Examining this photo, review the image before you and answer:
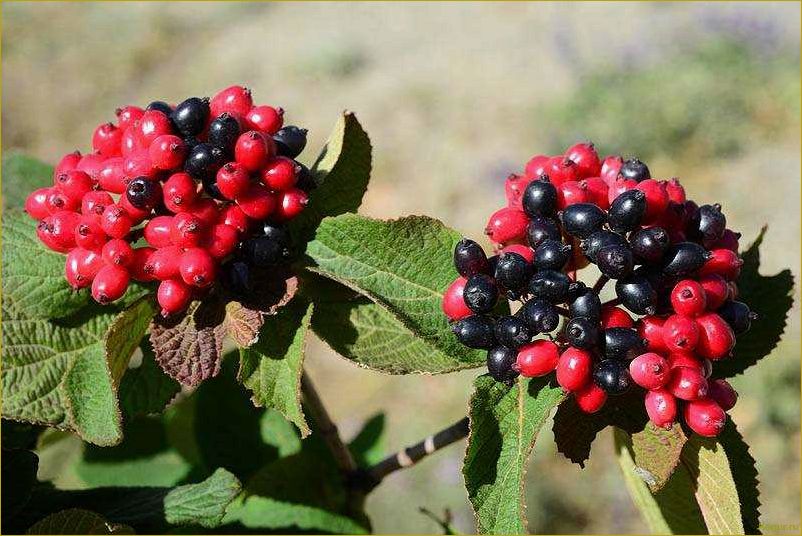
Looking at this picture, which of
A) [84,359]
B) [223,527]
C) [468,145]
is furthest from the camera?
[468,145]

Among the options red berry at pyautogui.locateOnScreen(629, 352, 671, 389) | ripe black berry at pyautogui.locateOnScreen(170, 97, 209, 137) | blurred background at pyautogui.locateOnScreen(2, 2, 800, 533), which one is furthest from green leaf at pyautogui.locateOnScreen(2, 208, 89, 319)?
blurred background at pyautogui.locateOnScreen(2, 2, 800, 533)

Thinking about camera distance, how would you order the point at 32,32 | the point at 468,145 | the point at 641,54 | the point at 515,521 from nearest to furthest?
the point at 515,521 → the point at 468,145 → the point at 641,54 → the point at 32,32

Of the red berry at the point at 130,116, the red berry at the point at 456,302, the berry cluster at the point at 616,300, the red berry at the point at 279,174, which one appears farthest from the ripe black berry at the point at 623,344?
the red berry at the point at 130,116

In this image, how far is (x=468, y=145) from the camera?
28.5 feet

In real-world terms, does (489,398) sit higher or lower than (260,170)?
lower

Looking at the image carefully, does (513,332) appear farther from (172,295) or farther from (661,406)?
(172,295)

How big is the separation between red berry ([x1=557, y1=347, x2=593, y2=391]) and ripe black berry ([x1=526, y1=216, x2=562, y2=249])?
8.0 inches

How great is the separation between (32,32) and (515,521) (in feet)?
39.6

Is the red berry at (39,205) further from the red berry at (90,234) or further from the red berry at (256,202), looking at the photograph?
the red berry at (256,202)

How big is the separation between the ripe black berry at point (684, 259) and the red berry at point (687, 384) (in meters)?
0.16

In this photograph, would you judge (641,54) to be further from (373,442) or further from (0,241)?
(0,241)

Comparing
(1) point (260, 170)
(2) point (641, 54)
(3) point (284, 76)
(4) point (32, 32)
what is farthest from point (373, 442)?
(4) point (32, 32)

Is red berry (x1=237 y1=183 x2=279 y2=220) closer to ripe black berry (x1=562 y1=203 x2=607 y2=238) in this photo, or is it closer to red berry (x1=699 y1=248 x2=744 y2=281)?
ripe black berry (x1=562 y1=203 x2=607 y2=238)

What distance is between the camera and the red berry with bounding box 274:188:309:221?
151 centimetres
